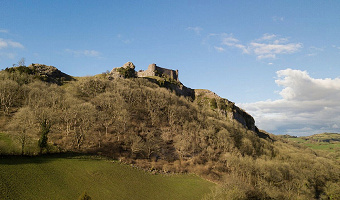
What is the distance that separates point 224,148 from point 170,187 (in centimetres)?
4523

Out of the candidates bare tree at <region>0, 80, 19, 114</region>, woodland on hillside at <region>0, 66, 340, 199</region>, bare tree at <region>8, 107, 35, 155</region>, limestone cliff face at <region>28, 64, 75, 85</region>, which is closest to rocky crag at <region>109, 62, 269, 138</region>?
limestone cliff face at <region>28, 64, 75, 85</region>

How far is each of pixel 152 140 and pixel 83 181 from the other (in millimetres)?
39623

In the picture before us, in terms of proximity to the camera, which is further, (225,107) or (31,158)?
(225,107)

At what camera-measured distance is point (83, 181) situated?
4081 cm

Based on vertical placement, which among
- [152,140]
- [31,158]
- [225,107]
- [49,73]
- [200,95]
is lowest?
[31,158]

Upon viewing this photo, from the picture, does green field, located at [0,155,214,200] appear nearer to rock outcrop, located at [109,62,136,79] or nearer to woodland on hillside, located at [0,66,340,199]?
woodland on hillside, located at [0,66,340,199]

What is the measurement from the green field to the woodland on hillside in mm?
5362

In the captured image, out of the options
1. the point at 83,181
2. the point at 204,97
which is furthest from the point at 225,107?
the point at 83,181

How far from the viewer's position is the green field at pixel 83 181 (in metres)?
33.4

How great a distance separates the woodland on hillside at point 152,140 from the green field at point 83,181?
5362 millimetres

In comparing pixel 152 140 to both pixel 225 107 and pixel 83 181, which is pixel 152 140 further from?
pixel 225 107

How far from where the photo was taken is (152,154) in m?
72.1

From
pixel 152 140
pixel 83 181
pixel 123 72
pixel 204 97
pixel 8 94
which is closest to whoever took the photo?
pixel 83 181

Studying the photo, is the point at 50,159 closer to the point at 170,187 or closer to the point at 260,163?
the point at 170,187
